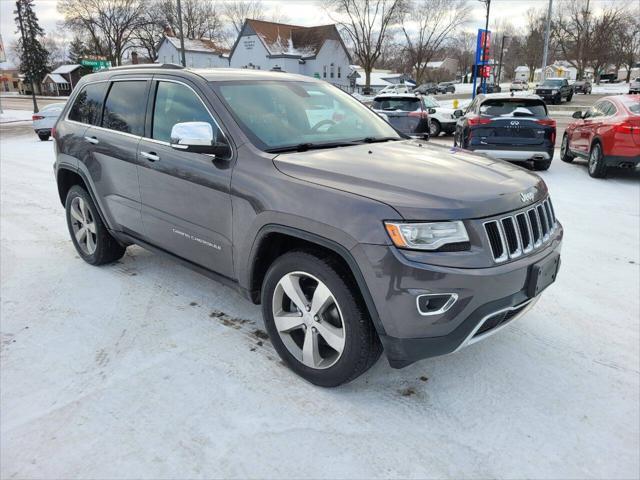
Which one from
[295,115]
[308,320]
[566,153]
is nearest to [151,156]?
[295,115]

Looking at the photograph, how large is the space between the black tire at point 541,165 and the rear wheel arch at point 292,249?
8.59m

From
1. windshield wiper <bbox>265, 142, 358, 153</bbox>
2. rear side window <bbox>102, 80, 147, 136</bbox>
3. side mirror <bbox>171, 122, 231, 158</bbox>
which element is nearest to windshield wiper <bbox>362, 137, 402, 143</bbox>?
windshield wiper <bbox>265, 142, 358, 153</bbox>

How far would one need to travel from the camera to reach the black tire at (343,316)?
8.55 ft

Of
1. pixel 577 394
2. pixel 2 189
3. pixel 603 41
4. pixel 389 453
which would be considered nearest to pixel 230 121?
pixel 389 453

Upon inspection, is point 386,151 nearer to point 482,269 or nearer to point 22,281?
point 482,269

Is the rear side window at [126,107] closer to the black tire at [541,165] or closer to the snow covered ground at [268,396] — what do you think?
the snow covered ground at [268,396]

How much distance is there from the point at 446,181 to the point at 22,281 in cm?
397

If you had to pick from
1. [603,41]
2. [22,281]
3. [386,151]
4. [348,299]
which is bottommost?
[22,281]

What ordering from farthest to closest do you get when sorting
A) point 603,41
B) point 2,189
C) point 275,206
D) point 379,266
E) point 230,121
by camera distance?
point 603,41 < point 2,189 < point 230,121 < point 275,206 < point 379,266

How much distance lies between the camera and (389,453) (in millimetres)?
2445

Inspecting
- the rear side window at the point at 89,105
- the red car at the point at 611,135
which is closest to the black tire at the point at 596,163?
the red car at the point at 611,135

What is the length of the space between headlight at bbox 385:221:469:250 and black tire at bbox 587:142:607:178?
8.04 metres

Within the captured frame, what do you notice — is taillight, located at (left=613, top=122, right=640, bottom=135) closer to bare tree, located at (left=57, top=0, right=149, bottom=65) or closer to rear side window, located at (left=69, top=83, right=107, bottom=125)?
rear side window, located at (left=69, top=83, right=107, bottom=125)

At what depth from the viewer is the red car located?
850 cm
